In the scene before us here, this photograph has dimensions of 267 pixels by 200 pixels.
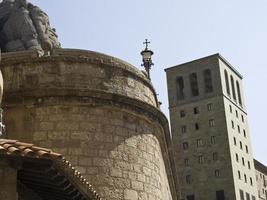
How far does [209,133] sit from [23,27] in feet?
165

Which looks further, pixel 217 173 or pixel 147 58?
pixel 217 173

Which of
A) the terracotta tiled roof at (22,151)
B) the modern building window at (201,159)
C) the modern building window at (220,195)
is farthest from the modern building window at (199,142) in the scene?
the terracotta tiled roof at (22,151)

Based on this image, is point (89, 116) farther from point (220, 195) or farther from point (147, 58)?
point (220, 195)

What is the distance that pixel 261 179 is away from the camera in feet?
246

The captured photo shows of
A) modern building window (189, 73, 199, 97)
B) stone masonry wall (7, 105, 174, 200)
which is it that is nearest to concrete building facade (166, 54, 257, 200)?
modern building window (189, 73, 199, 97)

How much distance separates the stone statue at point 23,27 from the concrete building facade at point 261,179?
61.2 metres

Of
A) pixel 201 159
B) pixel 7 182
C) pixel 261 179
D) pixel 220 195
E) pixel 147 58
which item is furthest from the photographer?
pixel 261 179

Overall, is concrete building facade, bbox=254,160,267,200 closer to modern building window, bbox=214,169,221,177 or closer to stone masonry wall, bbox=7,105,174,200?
modern building window, bbox=214,169,221,177

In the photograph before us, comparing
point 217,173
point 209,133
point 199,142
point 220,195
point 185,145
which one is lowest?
point 220,195

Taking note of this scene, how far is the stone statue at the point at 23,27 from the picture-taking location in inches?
630

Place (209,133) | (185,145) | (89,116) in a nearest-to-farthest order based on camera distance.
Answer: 1. (89,116)
2. (209,133)
3. (185,145)

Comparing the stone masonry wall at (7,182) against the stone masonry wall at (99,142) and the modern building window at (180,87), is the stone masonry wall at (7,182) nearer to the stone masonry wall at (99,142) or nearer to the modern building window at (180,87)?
the stone masonry wall at (99,142)

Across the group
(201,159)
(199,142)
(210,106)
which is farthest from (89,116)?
(210,106)

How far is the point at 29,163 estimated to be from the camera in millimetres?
5664
